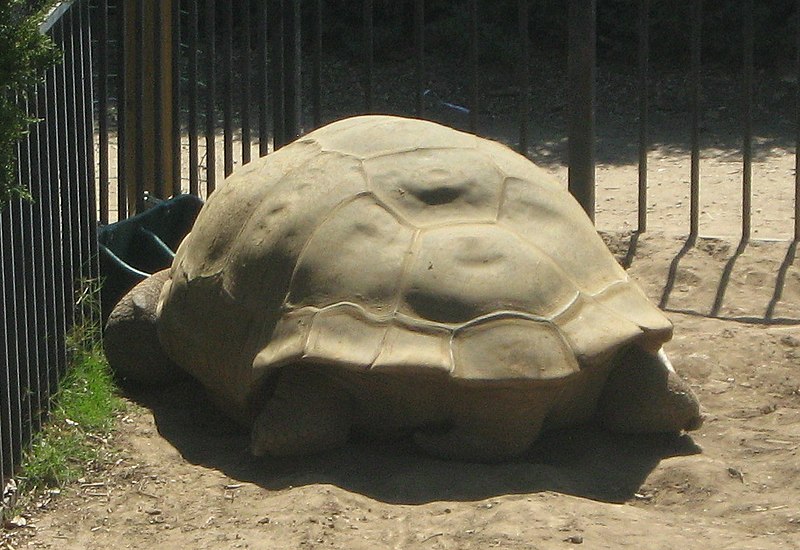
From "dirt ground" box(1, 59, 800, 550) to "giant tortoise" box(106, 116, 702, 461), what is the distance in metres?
0.13

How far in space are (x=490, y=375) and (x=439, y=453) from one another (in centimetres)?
39

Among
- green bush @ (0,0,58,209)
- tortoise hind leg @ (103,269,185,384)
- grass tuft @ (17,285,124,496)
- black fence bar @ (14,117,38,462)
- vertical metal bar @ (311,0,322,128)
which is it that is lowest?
grass tuft @ (17,285,124,496)

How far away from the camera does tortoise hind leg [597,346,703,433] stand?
15.3ft

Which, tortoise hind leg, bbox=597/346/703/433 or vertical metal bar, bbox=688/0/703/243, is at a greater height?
vertical metal bar, bbox=688/0/703/243

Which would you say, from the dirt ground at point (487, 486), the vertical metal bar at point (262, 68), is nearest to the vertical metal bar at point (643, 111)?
the dirt ground at point (487, 486)

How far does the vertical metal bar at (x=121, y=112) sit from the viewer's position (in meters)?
6.35

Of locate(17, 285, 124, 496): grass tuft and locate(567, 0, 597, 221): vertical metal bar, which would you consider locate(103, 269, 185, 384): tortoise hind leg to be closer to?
locate(17, 285, 124, 496): grass tuft

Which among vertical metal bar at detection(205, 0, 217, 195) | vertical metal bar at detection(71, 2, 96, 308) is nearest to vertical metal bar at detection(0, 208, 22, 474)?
vertical metal bar at detection(71, 2, 96, 308)

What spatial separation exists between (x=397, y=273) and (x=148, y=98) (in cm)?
310

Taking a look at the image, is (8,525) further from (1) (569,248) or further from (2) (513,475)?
(1) (569,248)

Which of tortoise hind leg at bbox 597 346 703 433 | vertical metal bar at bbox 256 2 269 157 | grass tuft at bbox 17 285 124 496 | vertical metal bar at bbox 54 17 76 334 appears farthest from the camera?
vertical metal bar at bbox 256 2 269 157

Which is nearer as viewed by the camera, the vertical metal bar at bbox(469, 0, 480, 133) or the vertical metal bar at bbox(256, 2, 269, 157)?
the vertical metal bar at bbox(469, 0, 480, 133)

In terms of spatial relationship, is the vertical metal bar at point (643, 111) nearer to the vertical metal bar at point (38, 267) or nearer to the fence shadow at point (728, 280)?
the fence shadow at point (728, 280)

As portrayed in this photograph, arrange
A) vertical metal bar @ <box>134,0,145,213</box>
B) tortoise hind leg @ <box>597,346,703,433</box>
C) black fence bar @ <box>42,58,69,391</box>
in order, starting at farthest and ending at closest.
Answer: vertical metal bar @ <box>134,0,145,213</box> < black fence bar @ <box>42,58,69,391</box> < tortoise hind leg @ <box>597,346,703,433</box>
